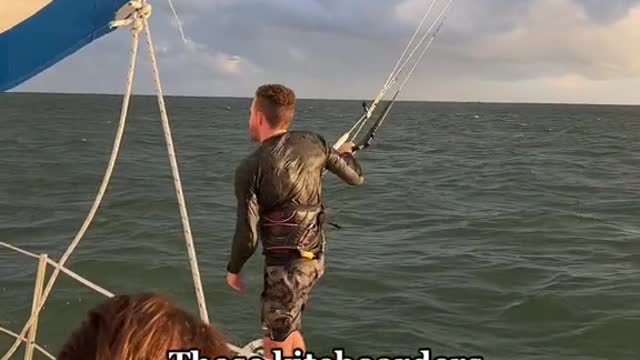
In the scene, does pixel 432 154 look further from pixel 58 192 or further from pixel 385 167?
pixel 58 192

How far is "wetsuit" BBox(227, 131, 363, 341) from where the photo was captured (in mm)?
4414

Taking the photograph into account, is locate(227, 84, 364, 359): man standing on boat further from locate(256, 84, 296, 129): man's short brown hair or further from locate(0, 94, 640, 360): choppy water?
locate(0, 94, 640, 360): choppy water

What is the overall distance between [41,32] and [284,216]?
158cm

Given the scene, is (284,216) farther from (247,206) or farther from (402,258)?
(402,258)

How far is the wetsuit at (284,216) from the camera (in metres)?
4.41

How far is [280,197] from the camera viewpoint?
14.6ft

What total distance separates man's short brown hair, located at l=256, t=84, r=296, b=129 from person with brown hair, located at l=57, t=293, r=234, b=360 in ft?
9.15

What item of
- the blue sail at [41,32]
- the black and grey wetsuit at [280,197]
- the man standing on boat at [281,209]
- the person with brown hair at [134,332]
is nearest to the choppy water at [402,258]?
the man standing on boat at [281,209]

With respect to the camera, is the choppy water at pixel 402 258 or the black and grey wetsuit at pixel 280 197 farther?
the choppy water at pixel 402 258

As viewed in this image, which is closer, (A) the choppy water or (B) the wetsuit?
(B) the wetsuit

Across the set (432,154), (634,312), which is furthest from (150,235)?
(432,154)

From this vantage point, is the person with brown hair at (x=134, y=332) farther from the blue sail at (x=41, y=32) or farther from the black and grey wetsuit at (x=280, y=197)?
the black and grey wetsuit at (x=280, y=197)

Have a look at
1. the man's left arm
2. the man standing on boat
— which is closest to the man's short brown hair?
the man standing on boat

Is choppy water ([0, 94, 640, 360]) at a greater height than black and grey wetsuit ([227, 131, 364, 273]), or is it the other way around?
choppy water ([0, 94, 640, 360])
